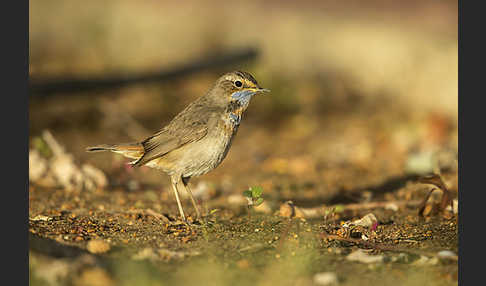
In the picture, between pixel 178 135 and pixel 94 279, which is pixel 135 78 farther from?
pixel 94 279

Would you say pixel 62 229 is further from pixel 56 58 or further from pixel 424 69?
pixel 424 69

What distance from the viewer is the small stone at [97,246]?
4223mm

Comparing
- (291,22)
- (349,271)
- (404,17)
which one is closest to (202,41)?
(291,22)

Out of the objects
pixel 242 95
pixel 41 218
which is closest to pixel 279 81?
pixel 242 95

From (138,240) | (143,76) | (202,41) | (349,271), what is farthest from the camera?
(202,41)

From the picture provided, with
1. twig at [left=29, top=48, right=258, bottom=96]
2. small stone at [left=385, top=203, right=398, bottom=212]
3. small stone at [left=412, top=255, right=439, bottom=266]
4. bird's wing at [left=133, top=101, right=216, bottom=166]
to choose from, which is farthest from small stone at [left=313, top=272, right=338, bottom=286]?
twig at [left=29, top=48, right=258, bottom=96]

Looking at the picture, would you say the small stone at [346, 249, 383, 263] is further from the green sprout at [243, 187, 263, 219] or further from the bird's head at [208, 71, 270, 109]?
the bird's head at [208, 71, 270, 109]

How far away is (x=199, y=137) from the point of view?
550 cm

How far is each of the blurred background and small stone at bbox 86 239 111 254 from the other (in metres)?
2.90

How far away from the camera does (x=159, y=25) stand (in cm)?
1410

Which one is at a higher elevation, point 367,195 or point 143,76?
point 143,76

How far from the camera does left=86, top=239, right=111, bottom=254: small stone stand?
4223mm

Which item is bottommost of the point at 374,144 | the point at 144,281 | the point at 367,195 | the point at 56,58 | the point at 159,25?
the point at 144,281

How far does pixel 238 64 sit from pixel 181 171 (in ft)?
21.1
